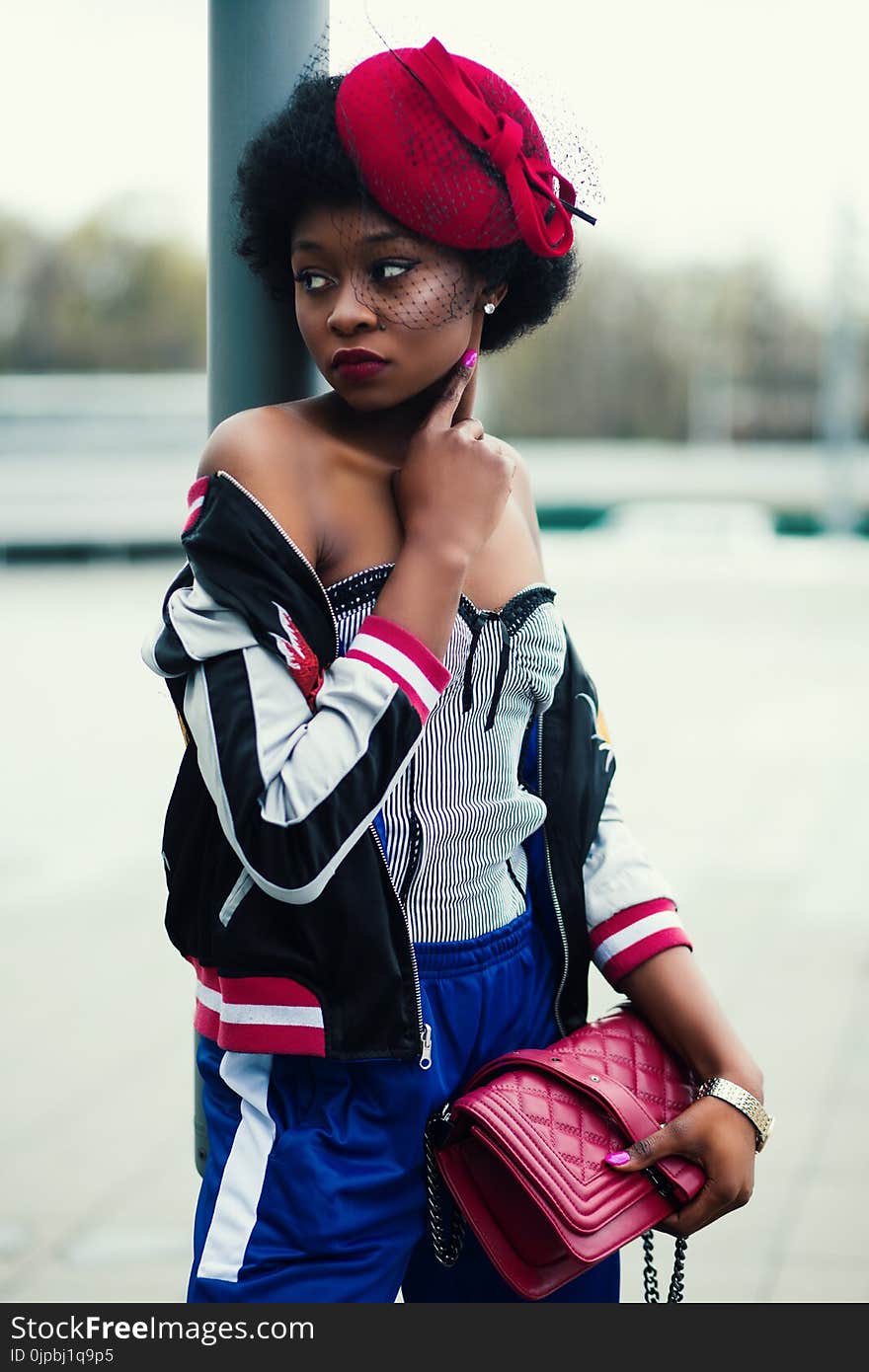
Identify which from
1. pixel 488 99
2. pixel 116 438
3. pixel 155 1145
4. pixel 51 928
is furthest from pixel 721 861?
pixel 116 438

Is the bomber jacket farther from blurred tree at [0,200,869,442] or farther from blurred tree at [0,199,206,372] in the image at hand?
blurred tree at [0,199,206,372]

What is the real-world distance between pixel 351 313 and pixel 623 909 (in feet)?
2.07

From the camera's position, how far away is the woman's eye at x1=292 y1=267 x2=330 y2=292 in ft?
4.37

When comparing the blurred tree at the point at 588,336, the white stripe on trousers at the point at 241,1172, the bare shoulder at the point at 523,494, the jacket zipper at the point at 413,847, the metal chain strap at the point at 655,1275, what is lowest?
the blurred tree at the point at 588,336

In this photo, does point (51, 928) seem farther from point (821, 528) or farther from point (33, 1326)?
point (821, 528)

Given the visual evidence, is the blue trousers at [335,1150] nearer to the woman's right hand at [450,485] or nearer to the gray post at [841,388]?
the woman's right hand at [450,485]

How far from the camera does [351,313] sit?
1286 mm

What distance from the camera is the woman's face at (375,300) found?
1.30 meters

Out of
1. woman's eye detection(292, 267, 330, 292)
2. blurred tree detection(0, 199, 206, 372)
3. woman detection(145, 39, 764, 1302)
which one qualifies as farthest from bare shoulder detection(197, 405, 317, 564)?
blurred tree detection(0, 199, 206, 372)

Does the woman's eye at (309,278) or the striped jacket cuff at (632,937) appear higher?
the woman's eye at (309,278)

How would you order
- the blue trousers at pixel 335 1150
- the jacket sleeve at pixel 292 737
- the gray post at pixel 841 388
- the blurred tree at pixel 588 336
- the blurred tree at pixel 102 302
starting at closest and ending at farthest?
1. the jacket sleeve at pixel 292 737
2. the blue trousers at pixel 335 1150
3. the gray post at pixel 841 388
4. the blurred tree at pixel 588 336
5. the blurred tree at pixel 102 302

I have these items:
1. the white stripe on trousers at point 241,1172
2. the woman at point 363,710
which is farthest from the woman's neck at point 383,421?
the white stripe on trousers at point 241,1172

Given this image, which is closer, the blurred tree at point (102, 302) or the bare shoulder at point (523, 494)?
the bare shoulder at point (523, 494)

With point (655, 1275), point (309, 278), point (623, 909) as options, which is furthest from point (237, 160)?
point (655, 1275)
